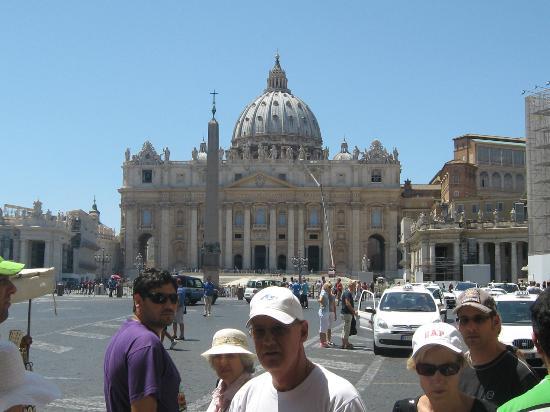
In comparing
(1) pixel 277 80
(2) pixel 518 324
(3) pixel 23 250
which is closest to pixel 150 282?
(2) pixel 518 324

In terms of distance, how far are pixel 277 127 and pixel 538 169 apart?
241 feet

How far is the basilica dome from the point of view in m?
114

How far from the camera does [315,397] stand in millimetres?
3234

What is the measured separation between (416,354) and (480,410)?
372 mm

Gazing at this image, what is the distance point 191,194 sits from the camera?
314 feet

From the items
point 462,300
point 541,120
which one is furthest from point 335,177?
point 462,300

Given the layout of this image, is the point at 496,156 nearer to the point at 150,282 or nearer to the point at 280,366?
the point at 150,282

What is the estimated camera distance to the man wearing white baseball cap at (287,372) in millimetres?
3223

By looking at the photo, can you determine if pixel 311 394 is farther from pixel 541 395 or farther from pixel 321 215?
pixel 321 215

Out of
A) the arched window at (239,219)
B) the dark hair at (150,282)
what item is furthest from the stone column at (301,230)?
the dark hair at (150,282)

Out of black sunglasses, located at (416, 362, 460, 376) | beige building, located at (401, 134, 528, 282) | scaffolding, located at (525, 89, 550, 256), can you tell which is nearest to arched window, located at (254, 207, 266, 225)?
beige building, located at (401, 134, 528, 282)

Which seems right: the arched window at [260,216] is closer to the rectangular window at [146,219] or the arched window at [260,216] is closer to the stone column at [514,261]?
the rectangular window at [146,219]

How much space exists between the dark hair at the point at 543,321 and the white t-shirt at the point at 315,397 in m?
0.71

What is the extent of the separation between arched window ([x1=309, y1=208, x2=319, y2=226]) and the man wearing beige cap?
294 ft
